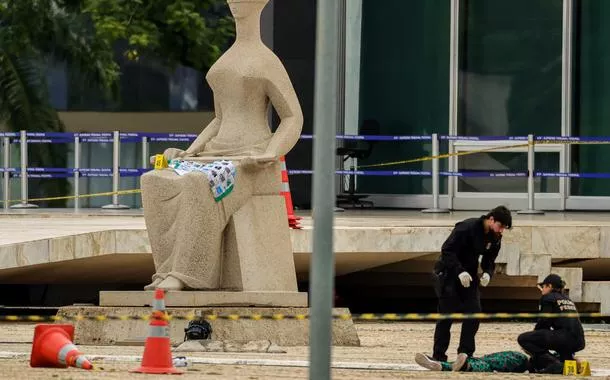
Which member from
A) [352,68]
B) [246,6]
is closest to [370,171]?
[352,68]

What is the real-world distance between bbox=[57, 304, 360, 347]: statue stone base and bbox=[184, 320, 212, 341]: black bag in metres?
0.08

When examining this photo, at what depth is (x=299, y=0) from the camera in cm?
3056

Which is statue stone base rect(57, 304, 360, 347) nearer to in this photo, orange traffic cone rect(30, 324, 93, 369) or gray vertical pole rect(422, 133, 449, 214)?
orange traffic cone rect(30, 324, 93, 369)

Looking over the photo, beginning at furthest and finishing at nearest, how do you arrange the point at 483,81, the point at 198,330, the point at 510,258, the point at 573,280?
1. the point at 483,81
2. the point at 573,280
3. the point at 510,258
4. the point at 198,330

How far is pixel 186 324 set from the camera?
1794 centimetres

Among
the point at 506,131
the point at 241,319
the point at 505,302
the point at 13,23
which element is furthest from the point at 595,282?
the point at 13,23

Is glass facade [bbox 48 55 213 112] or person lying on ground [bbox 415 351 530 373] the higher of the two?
glass facade [bbox 48 55 213 112]

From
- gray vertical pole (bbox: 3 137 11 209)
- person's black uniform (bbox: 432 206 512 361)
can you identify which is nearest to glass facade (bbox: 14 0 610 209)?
gray vertical pole (bbox: 3 137 11 209)

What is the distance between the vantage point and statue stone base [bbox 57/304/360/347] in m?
17.8

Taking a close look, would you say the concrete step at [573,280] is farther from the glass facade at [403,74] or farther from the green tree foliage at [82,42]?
the green tree foliage at [82,42]

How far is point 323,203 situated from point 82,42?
29.6 metres

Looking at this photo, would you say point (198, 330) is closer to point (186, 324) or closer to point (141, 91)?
point (186, 324)

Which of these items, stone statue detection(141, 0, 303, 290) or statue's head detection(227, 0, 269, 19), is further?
statue's head detection(227, 0, 269, 19)

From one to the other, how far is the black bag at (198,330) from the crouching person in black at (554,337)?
2846mm
